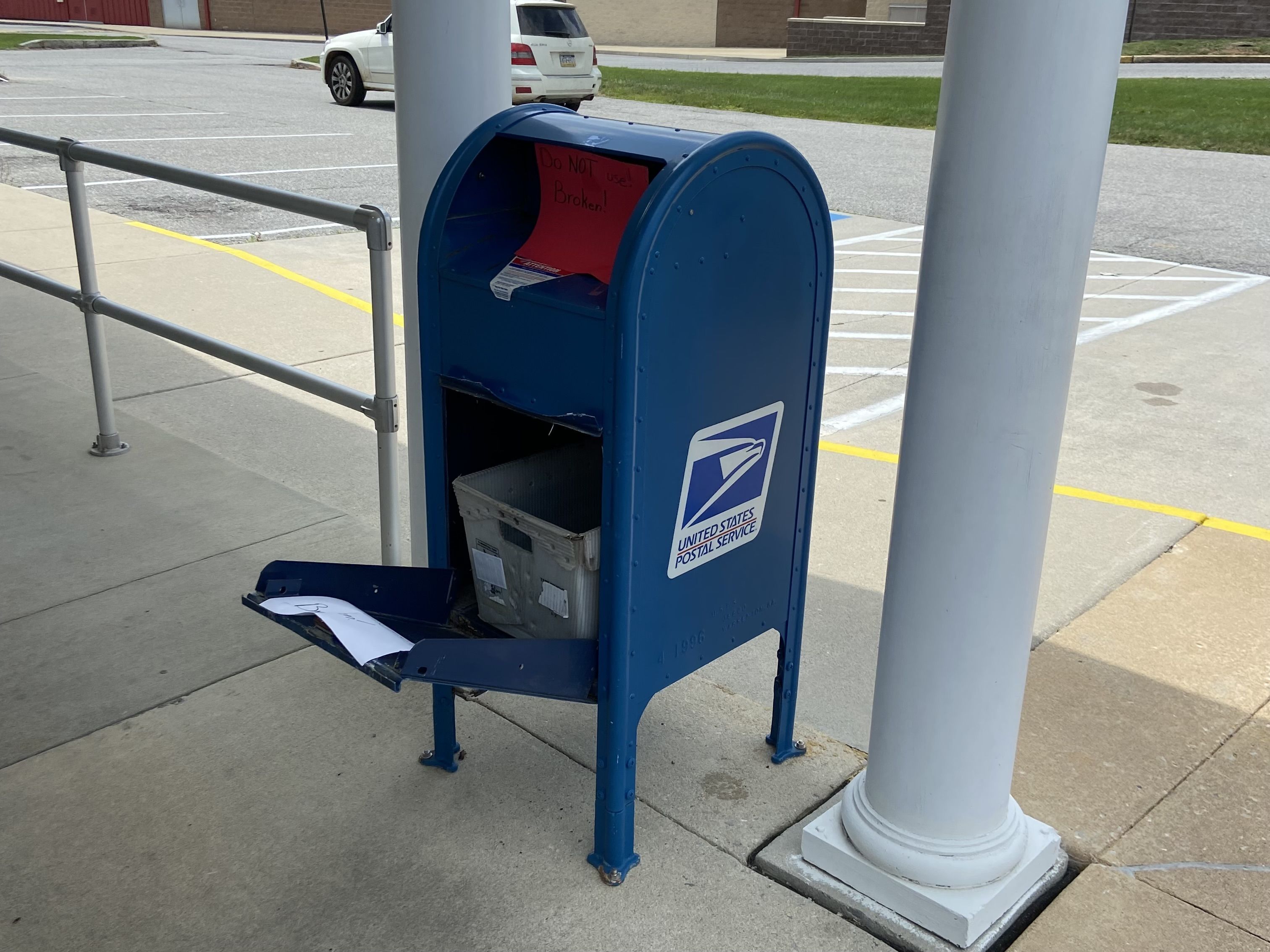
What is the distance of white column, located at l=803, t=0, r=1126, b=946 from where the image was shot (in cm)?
209

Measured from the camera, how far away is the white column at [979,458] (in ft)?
6.86

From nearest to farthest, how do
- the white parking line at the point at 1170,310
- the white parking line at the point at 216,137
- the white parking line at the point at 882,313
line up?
the white parking line at the point at 1170,310 < the white parking line at the point at 882,313 < the white parking line at the point at 216,137

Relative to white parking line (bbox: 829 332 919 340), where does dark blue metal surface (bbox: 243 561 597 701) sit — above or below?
above

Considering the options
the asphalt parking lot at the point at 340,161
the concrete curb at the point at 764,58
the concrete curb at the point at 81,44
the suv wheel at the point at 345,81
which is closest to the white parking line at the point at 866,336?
the asphalt parking lot at the point at 340,161

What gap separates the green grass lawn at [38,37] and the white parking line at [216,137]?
16225mm

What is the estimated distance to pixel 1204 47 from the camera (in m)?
28.3

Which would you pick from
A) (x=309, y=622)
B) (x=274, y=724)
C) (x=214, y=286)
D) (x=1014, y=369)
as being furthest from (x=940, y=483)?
(x=214, y=286)

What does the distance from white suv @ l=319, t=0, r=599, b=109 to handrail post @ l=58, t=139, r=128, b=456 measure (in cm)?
1289

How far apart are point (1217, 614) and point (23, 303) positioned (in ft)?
22.2

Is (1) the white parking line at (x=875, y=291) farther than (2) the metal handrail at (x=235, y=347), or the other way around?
(1) the white parking line at (x=875, y=291)

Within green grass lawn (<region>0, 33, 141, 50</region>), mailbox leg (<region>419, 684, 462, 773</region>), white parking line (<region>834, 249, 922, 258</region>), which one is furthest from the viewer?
green grass lawn (<region>0, 33, 141, 50</region>)

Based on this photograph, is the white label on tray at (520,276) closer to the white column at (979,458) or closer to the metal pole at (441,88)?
→ the metal pole at (441,88)

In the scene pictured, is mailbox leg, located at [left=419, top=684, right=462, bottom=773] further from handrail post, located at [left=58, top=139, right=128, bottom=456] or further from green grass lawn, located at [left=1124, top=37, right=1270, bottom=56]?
green grass lawn, located at [left=1124, top=37, right=1270, bottom=56]

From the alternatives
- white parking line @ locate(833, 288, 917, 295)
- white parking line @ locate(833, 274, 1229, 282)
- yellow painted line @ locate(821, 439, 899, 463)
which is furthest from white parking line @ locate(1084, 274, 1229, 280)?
yellow painted line @ locate(821, 439, 899, 463)
